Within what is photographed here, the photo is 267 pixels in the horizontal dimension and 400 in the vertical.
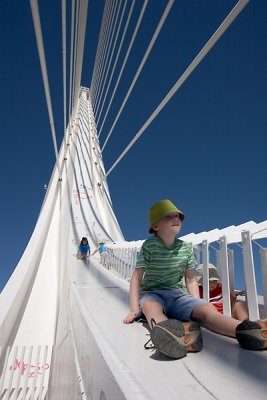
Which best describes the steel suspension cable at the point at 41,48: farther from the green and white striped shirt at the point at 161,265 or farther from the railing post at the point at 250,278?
the railing post at the point at 250,278

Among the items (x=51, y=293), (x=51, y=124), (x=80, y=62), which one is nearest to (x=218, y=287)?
(x=51, y=124)

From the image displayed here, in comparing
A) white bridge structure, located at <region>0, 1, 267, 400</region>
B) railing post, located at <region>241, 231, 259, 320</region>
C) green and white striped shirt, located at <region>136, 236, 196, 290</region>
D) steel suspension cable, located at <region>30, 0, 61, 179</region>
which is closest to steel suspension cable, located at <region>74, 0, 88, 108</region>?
white bridge structure, located at <region>0, 1, 267, 400</region>

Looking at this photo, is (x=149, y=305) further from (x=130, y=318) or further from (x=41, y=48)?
(x=41, y=48)

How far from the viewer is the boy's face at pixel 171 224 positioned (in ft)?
4.44

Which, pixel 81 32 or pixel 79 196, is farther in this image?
pixel 79 196

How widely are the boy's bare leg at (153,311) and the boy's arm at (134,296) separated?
62 mm

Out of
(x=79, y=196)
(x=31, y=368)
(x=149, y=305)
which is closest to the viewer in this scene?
(x=149, y=305)

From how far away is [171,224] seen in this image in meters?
1.36

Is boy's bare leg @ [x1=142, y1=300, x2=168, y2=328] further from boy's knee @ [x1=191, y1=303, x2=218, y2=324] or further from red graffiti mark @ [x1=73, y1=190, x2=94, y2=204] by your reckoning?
red graffiti mark @ [x1=73, y1=190, x2=94, y2=204]

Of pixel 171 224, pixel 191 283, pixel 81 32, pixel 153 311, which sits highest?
pixel 81 32

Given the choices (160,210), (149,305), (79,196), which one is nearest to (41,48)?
(160,210)

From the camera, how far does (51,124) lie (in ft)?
7.67

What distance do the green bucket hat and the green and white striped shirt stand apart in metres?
0.10

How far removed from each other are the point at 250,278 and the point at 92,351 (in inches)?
29.1
